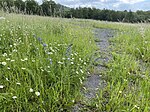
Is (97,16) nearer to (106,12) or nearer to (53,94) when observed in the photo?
(106,12)

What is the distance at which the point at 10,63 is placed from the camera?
279cm

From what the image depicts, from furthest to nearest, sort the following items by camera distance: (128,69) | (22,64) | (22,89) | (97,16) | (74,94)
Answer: (97,16) < (128,69) < (22,64) < (74,94) < (22,89)

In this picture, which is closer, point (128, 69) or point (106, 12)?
point (128, 69)

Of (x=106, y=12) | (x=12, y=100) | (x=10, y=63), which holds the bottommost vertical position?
(x=12, y=100)

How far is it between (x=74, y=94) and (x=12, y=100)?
76cm

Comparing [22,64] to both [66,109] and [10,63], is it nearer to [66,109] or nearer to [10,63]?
[10,63]

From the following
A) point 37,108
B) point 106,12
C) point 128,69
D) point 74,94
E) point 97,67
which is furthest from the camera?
point 106,12

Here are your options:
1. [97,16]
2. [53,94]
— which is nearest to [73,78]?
[53,94]

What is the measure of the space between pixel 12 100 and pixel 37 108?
0.98ft

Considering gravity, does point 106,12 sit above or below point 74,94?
above

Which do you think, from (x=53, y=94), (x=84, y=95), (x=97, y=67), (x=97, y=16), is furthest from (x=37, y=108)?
(x=97, y=16)

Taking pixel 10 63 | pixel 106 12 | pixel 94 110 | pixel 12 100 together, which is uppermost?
pixel 106 12

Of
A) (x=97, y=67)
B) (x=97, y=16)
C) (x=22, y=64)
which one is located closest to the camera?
(x=22, y=64)

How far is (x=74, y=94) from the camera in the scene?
2.42 m
